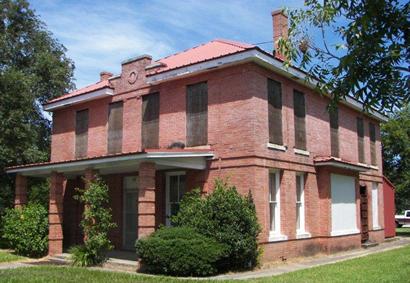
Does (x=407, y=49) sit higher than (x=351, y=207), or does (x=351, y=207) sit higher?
(x=407, y=49)

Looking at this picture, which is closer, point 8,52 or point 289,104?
point 289,104

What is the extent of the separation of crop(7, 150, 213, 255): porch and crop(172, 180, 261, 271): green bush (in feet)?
4.47

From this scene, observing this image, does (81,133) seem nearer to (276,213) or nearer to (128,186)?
(128,186)

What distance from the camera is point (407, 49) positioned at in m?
4.69

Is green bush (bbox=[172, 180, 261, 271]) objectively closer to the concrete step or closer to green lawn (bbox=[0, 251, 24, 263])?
green lawn (bbox=[0, 251, 24, 263])

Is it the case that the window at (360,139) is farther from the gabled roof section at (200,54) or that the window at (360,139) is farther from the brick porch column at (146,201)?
the brick porch column at (146,201)

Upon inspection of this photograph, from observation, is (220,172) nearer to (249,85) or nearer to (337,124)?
(249,85)

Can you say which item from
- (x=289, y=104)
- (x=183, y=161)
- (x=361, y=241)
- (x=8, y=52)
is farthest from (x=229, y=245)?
(x=8, y=52)

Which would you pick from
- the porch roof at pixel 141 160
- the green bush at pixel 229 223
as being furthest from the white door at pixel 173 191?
the green bush at pixel 229 223

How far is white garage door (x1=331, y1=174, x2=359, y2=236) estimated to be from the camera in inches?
786

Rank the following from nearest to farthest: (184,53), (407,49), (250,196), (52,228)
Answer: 1. (407,49)
2. (250,196)
3. (52,228)
4. (184,53)

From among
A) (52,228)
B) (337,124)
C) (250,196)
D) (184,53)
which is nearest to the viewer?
(250,196)

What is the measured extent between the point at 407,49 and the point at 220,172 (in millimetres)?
11825

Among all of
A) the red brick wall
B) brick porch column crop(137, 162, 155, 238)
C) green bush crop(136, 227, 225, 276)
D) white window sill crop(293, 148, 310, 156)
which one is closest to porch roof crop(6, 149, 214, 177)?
brick porch column crop(137, 162, 155, 238)
